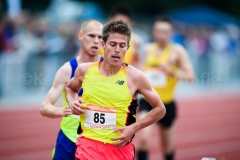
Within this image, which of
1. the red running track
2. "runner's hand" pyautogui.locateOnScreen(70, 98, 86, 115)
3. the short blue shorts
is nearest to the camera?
"runner's hand" pyautogui.locateOnScreen(70, 98, 86, 115)

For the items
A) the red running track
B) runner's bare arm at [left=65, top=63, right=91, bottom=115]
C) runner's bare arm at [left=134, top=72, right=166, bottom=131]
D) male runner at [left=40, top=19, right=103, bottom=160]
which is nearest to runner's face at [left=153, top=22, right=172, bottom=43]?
the red running track

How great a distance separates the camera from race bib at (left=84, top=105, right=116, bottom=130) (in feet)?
12.8

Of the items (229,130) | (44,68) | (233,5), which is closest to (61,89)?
(229,130)

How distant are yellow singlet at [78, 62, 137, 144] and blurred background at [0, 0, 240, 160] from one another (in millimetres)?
4309

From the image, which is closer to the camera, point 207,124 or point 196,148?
point 196,148

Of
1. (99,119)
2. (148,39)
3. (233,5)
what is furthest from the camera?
(233,5)

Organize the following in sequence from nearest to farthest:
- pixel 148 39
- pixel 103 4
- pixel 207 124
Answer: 1. pixel 207 124
2. pixel 148 39
3. pixel 103 4

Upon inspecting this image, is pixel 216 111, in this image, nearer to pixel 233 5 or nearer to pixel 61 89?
pixel 61 89

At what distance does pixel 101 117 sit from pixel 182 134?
6851mm

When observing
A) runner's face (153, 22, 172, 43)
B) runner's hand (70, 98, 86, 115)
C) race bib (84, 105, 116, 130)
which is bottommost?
race bib (84, 105, 116, 130)

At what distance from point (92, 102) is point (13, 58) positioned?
27.9 feet

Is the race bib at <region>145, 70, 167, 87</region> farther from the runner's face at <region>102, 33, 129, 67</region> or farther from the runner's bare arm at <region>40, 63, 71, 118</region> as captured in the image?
the runner's face at <region>102, 33, 129, 67</region>

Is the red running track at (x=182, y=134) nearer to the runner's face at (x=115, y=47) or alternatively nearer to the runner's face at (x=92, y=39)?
the runner's face at (x=92, y=39)

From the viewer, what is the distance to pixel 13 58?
39.5ft
